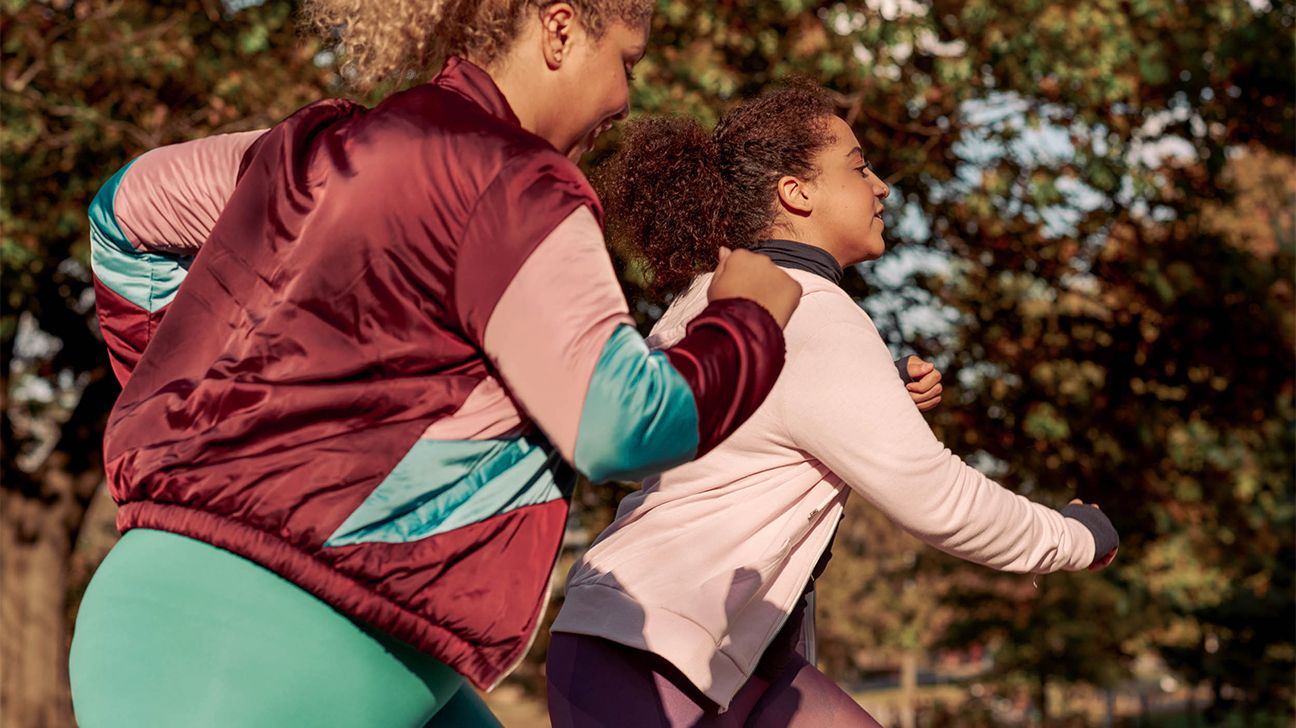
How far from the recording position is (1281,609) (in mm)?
14789

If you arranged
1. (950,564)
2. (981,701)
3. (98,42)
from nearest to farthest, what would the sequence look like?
(98,42)
(950,564)
(981,701)

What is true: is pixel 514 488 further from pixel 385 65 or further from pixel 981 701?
pixel 981 701

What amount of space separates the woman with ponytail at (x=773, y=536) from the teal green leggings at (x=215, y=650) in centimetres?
97

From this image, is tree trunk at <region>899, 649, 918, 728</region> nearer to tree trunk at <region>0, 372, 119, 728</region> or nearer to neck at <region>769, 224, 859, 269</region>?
tree trunk at <region>0, 372, 119, 728</region>

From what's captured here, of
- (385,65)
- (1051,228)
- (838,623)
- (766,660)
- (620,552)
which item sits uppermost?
(385,65)

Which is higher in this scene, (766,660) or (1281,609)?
(766,660)

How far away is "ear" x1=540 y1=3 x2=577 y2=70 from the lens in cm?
193

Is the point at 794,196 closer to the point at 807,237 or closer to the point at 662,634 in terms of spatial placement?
the point at 807,237

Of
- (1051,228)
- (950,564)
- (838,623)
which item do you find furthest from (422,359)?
(838,623)

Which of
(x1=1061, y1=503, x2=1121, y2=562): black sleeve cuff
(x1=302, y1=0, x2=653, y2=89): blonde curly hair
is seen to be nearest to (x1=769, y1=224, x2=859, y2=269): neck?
(x1=1061, y1=503, x2=1121, y2=562): black sleeve cuff

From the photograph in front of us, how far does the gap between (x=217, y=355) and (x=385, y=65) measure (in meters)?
0.45

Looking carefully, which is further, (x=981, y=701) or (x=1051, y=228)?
(x=981, y=701)

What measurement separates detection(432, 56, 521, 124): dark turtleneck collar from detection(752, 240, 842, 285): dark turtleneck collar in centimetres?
121

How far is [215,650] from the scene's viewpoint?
175cm
